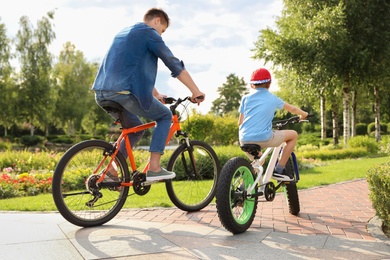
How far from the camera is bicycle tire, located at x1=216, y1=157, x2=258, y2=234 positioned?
4.01 metres

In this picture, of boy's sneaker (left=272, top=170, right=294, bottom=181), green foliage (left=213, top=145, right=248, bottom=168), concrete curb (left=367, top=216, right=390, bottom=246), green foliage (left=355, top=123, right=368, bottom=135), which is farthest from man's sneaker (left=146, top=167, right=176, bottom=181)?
A: green foliage (left=355, top=123, right=368, bottom=135)

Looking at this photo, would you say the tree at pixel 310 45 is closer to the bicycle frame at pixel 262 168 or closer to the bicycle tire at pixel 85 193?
the bicycle frame at pixel 262 168

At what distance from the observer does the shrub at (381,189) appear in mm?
4340

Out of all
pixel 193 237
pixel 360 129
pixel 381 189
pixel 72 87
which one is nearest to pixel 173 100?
pixel 193 237

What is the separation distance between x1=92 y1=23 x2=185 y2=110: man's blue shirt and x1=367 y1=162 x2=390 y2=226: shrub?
7.69ft

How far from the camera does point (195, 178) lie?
5.31m

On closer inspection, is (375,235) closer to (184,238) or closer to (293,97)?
(184,238)

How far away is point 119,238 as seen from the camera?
3920mm

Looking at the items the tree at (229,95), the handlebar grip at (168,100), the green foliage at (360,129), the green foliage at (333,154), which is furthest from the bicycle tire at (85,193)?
the tree at (229,95)

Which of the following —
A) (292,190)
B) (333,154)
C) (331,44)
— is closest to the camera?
(292,190)

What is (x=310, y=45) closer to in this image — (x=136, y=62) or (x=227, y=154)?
(x=227, y=154)

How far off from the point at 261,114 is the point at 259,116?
1.1 inches

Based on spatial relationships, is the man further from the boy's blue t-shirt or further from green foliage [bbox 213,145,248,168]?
green foliage [bbox 213,145,248,168]

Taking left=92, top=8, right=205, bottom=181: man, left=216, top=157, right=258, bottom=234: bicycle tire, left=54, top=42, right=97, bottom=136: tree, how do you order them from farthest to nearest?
left=54, top=42, right=97, bottom=136: tree → left=92, top=8, right=205, bottom=181: man → left=216, top=157, right=258, bottom=234: bicycle tire
